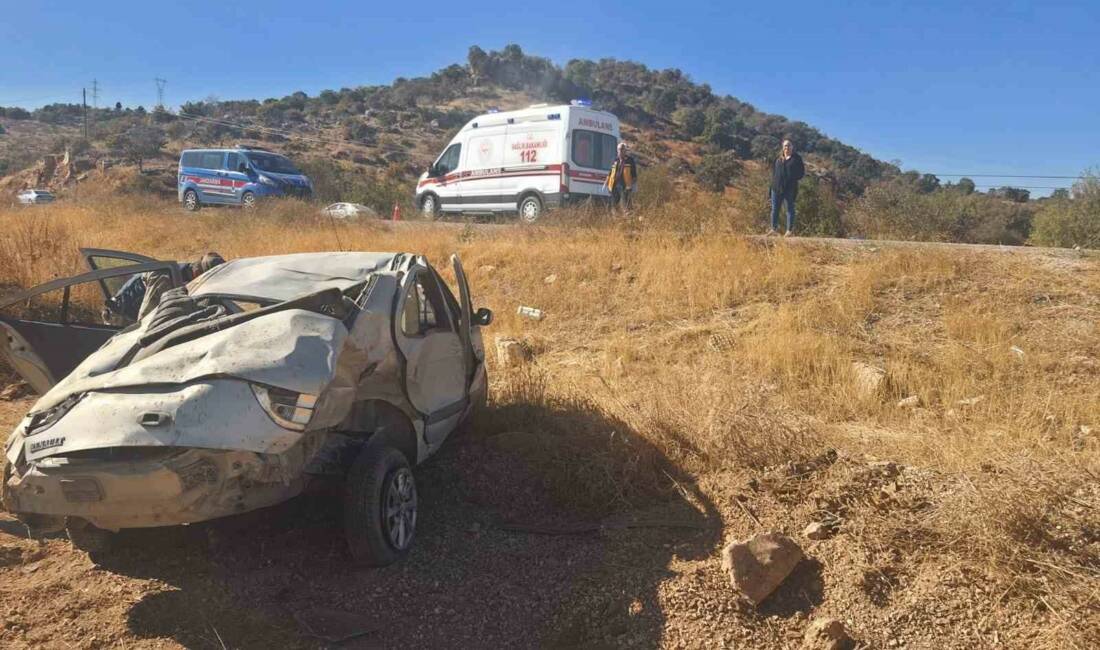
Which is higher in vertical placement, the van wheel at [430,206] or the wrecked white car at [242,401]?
the van wheel at [430,206]

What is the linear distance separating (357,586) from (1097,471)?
3554mm

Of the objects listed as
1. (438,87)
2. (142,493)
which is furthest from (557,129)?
(438,87)

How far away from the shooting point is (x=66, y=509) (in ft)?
10.2

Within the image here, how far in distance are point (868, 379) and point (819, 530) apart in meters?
2.60

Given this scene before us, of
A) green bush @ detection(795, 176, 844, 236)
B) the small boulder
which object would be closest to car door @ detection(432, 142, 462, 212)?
green bush @ detection(795, 176, 844, 236)

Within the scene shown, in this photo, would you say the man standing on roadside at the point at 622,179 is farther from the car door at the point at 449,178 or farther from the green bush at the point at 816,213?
→ the car door at the point at 449,178

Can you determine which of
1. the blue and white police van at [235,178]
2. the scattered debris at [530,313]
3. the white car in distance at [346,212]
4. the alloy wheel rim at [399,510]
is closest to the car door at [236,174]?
the blue and white police van at [235,178]

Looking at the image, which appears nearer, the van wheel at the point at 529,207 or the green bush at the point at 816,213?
the green bush at the point at 816,213

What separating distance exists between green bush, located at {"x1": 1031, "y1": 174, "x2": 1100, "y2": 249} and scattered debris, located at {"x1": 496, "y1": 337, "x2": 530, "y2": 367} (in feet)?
32.5

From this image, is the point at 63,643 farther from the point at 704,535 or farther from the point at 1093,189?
the point at 1093,189

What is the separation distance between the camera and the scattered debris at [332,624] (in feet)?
11.0

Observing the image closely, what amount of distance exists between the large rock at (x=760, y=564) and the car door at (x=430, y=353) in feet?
6.22

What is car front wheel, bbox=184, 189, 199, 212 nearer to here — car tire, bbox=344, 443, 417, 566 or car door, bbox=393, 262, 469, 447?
car door, bbox=393, 262, 469, 447

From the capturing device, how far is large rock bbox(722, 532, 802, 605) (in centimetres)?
348
